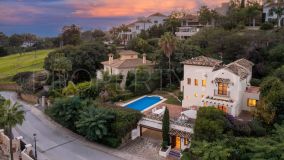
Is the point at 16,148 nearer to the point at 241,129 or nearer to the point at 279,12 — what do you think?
the point at 241,129

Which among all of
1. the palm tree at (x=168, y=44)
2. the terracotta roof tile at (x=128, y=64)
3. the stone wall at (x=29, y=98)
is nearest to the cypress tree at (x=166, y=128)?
the palm tree at (x=168, y=44)

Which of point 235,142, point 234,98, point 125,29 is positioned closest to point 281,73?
point 234,98

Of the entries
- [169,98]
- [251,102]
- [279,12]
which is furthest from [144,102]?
[279,12]

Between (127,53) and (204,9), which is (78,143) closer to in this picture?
(127,53)

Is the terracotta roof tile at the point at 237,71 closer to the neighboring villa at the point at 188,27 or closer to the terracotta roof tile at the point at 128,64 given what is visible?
the terracotta roof tile at the point at 128,64

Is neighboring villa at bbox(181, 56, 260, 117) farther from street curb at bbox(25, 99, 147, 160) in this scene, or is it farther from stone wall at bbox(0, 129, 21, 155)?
stone wall at bbox(0, 129, 21, 155)

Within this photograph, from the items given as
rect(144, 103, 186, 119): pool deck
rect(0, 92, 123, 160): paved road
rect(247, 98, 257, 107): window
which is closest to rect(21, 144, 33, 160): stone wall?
rect(0, 92, 123, 160): paved road
